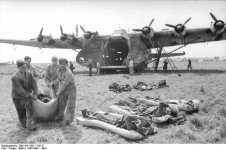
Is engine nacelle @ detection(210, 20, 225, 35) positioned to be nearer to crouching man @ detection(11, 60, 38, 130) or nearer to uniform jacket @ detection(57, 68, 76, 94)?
uniform jacket @ detection(57, 68, 76, 94)

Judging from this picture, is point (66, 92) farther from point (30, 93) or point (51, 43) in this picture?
point (51, 43)

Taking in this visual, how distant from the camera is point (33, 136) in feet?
19.0

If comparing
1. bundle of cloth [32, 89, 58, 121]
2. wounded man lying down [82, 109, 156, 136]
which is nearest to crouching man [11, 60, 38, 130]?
bundle of cloth [32, 89, 58, 121]

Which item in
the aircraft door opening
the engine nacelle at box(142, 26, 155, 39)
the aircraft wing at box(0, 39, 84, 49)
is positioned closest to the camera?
the engine nacelle at box(142, 26, 155, 39)

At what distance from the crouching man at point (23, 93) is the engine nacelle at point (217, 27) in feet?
55.3

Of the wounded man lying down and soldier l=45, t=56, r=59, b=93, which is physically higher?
soldier l=45, t=56, r=59, b=93

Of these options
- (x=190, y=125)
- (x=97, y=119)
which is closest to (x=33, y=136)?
(x=97, y=119)

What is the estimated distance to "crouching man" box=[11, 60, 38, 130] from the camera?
6.13 m

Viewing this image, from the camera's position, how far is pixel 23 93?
20.0 feet

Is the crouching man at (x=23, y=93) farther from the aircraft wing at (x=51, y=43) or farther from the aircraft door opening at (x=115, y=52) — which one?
the aircraft wing at (x=51, y=43)

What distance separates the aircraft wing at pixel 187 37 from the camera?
2045cm

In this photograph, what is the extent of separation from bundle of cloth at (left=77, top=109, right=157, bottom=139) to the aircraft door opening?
16.4 meters

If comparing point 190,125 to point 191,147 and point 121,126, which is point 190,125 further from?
point 121,126

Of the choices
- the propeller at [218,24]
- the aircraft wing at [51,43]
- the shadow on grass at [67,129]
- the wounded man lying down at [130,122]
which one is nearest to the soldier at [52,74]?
the shadow on grass at [67,129]
